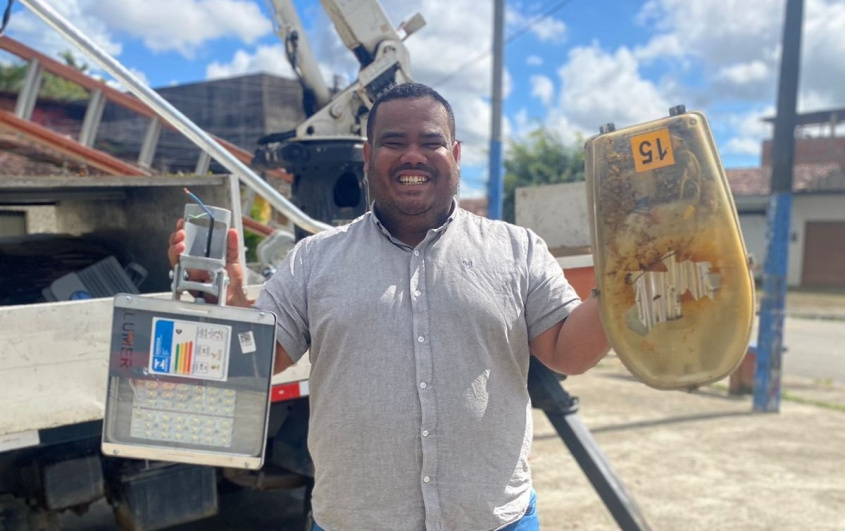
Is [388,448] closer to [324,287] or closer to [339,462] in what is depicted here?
[339,462]

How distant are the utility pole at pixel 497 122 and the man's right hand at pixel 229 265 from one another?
22.8ft

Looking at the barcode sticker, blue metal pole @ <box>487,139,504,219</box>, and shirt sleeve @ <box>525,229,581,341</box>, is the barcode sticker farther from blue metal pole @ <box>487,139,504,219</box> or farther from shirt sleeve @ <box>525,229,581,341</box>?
blue metal pole @ <box>487,139,504,219</box>

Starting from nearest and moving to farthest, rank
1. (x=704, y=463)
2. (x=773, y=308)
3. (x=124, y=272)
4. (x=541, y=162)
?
(x=124, y=272)
(x=704, y=463)
(x=773, y=308)
(x=541, y=162)

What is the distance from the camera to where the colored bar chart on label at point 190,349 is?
1.51 meters

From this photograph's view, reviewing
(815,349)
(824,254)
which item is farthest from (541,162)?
(824,254)

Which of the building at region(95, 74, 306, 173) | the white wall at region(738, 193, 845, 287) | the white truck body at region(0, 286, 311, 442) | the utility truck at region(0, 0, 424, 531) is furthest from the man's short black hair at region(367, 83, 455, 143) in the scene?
the white wall at region(738, 193, 845, 287)

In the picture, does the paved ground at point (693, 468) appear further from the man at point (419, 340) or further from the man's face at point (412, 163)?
the man's face at point (412, 163)

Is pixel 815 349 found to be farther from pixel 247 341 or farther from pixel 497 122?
pixel 247 341

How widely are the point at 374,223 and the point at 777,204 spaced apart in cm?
589

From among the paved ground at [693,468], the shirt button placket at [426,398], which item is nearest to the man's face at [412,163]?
the shirt button placket at [426,398]

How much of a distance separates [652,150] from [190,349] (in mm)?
1022

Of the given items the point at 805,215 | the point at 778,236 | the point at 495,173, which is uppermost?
the point at 805,215

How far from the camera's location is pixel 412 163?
168cm

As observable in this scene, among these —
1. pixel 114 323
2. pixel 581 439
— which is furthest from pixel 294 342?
pixel 581 439
